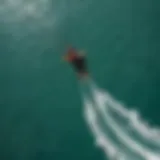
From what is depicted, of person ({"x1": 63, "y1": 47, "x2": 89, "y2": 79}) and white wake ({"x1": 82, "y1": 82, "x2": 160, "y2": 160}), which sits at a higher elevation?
person ({"x1": 63, "y1": 47, "x2": 89, "y2": 79})

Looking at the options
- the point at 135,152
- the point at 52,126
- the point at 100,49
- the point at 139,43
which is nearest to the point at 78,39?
the point at 100,49

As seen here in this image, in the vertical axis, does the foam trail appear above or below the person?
below

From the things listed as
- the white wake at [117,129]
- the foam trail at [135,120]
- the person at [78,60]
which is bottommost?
the white wake at [117,129]

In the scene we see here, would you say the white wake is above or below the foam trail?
below

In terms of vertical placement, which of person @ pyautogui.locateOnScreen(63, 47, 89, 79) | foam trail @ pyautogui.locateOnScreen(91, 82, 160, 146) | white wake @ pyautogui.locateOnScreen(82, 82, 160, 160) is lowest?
white wake @ pyautogui.locateOnScreen(82, 82, 160, 160)

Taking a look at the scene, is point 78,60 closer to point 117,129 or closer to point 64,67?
point 64,67

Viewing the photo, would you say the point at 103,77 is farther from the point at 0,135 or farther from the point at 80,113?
the point at 0,135
